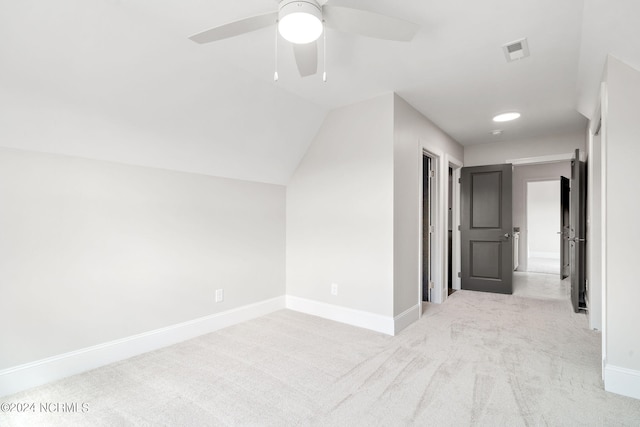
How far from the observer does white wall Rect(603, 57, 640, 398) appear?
203 cm

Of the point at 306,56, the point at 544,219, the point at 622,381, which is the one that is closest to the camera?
the point at 306,56

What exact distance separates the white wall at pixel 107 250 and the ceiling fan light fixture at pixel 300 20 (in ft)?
6.07

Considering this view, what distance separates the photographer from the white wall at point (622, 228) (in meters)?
2.03

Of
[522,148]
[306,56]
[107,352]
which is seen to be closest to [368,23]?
[306,56]

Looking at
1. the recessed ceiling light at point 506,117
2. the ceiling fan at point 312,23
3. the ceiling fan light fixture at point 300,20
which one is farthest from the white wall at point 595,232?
the ceiling fan light fixture at point 300,20

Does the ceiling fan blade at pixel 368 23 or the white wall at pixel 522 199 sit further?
the white wall at pixel 522 199

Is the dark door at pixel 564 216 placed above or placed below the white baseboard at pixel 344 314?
above

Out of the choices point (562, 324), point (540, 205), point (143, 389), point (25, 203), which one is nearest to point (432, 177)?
point (562, 324)

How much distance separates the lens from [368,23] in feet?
5.37

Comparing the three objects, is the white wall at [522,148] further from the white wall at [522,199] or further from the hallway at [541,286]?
the white wall at [522,199]

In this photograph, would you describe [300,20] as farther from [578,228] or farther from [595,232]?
[578,228]

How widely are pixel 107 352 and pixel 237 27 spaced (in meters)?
2.50

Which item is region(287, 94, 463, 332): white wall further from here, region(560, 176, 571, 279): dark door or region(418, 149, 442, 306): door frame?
region(560, 176, 571, 279): dark door

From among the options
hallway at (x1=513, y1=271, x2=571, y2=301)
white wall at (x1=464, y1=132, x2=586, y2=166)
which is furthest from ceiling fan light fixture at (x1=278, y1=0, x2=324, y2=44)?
hallway at (x1=513, y1=271, x2=571, y2=301)
